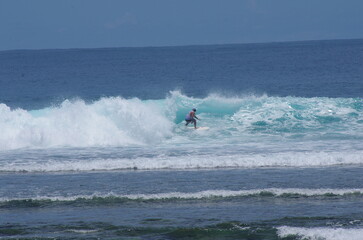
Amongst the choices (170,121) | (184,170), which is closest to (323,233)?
(184,170)

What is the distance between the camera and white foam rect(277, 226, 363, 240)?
11.4 metres

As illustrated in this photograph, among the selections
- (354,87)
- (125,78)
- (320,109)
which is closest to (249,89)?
(354,87)

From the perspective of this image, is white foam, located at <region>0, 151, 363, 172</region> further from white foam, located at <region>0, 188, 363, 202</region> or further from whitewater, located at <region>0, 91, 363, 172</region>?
white foam, located at <region>0, 188, 363, 202</region>

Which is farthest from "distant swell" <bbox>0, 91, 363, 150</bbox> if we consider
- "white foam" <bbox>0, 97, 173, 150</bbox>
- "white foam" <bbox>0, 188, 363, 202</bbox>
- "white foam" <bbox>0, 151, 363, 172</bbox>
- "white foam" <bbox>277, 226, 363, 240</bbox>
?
"white foam" <bbox>277, 226, 363, 240</bbox>

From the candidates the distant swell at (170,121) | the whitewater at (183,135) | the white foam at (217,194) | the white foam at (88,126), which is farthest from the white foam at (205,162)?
the white foam at (88,126)

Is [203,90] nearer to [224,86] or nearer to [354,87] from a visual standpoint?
[224,86]

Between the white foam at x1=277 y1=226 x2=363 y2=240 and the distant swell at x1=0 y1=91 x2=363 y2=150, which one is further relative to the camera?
the distant swell at x1=0 y1=91 x2=363 y2=150

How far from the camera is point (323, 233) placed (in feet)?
38.2

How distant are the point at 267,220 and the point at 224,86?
42400 millimetres

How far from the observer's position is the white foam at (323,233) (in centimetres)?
1145

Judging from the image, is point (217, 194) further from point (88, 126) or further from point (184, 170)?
point (88, 126)

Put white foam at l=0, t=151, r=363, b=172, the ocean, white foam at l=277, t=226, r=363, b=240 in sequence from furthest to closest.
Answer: white foam at l=0, t=151, r=363, b=172
the ocean
white foam at l=277, t=226, r=363, b=240

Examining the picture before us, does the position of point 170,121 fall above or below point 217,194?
above

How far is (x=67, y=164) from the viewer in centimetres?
1984
